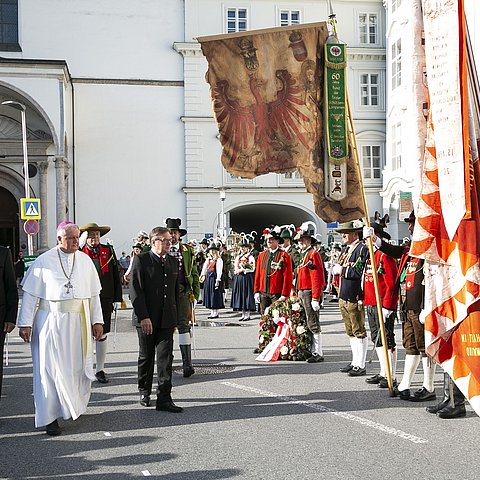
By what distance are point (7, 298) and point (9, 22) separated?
2986 cm

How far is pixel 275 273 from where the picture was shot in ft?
41.0

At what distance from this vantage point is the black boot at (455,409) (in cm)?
723

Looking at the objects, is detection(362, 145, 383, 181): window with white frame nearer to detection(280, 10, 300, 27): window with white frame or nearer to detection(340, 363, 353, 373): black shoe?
detection(280, 10, 300, 27): window with white frame

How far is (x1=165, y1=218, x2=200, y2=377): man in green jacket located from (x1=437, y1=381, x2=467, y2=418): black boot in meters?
3.80

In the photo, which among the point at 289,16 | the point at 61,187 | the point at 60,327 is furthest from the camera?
the point at 289,16

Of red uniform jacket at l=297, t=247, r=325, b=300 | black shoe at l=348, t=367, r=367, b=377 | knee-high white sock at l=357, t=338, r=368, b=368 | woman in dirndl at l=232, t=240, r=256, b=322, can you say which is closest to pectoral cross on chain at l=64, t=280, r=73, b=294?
knee-high white sock at l=357, t=338, r=368, b=368

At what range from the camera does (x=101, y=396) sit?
8672 mm

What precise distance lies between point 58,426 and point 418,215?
166 inches

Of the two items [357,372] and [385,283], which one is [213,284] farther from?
[385,283]

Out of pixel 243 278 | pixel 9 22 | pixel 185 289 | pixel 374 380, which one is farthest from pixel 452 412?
pixel 9 22

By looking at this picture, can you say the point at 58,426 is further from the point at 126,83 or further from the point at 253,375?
the point at 126,83

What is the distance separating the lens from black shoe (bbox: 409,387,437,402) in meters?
8.10

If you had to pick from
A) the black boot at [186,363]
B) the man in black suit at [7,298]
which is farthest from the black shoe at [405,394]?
the man in black suit at [7,298]

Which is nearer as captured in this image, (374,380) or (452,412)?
(452,412)
